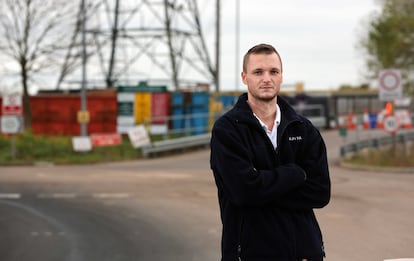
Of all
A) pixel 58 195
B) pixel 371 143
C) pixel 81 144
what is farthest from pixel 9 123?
pixel 371 143

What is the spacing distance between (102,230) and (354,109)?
38214 mm

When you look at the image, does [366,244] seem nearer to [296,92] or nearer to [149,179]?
[149,179]

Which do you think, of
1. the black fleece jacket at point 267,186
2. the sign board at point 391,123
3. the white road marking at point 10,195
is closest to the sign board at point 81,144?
the sign board at point 391,123

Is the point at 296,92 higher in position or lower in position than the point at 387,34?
lower

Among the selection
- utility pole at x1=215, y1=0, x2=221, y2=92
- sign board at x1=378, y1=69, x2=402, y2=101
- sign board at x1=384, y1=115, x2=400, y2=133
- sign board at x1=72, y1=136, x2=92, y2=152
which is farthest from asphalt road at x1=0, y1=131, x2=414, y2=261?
utility pole at x1=215, y1=0, x2=221, y2=92

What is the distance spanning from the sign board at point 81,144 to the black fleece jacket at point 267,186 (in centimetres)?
2427

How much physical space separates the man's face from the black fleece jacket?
0.12 m

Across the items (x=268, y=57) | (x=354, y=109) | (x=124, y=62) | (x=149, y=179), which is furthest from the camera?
(x=354, y=109)

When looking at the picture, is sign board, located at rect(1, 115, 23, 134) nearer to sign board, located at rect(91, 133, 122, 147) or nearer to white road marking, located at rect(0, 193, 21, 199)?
sign board, located at rect(91, 133, 122, 147)

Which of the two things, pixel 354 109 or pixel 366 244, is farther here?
pixel 354 109

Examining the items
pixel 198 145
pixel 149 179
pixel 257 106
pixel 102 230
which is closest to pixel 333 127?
pixel 198 145

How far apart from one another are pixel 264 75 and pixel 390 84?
19566mm

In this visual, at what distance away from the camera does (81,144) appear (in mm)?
27688

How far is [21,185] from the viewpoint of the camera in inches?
672
